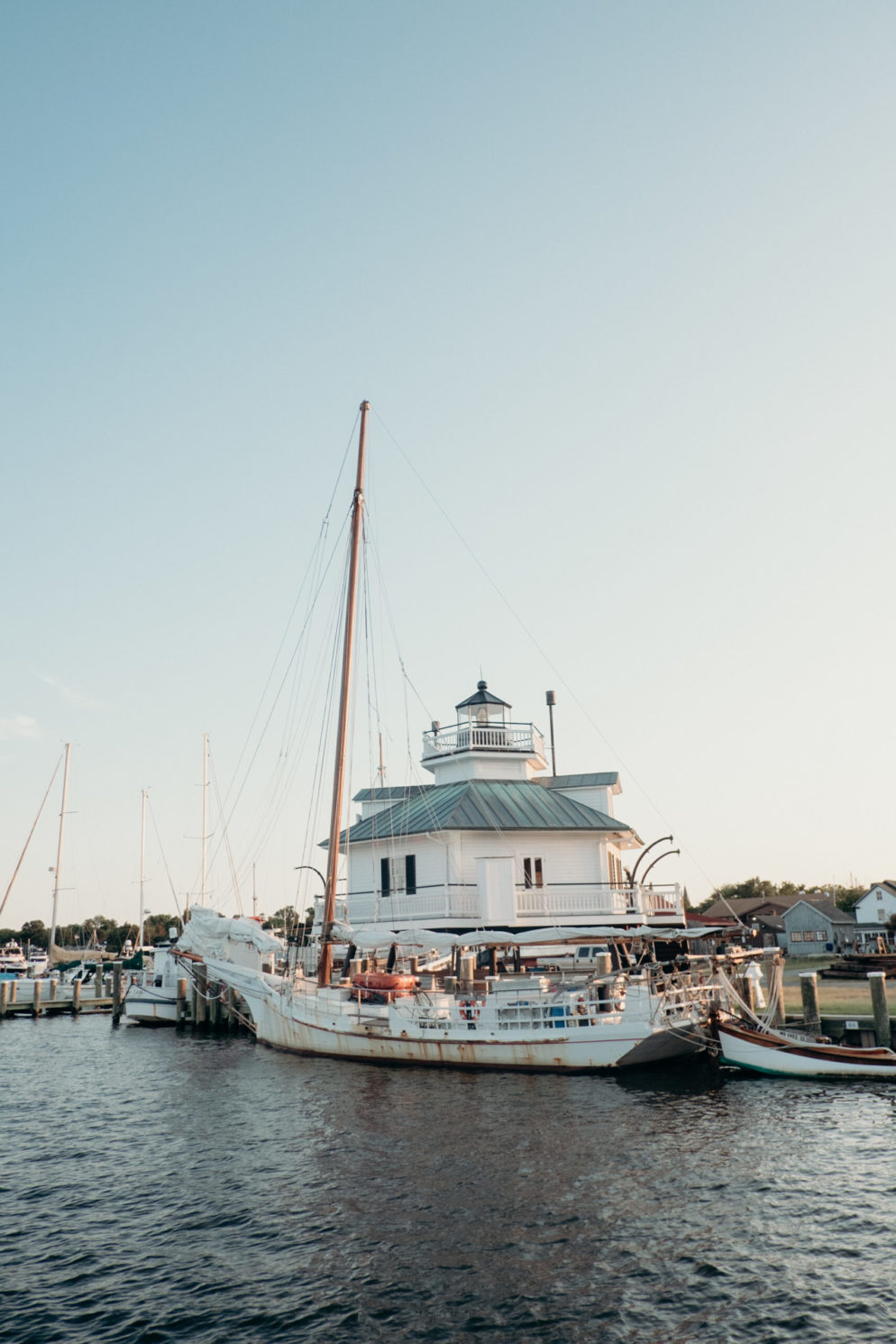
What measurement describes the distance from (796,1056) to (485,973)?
52.1ft

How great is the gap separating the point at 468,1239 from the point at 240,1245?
142 inches

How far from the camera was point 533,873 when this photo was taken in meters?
40.6

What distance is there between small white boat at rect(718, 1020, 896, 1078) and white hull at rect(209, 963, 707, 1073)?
5.40 ft

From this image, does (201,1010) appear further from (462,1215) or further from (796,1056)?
(462,1215)

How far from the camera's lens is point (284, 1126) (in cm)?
2144

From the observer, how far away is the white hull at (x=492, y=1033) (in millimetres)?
26625

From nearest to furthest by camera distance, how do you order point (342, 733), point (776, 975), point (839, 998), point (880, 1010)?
1. point (880, 1010)
2. point (776, 975)
3. point (839, 998)
4. point (342, 733)

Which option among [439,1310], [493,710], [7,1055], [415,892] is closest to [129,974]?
[7,1055]

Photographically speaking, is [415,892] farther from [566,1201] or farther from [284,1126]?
[566,1201]

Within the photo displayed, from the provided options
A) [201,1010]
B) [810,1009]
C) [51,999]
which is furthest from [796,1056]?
[51,999]

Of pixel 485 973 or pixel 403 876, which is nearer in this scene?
pixel 485 973

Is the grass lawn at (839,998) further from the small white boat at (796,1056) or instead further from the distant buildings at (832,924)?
the distant buildings at (832,924)

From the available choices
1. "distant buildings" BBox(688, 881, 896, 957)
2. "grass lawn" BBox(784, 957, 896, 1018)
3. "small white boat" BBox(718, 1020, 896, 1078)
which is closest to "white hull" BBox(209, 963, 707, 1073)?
"small white boat" BBox(718, 1020, 896, 1078)

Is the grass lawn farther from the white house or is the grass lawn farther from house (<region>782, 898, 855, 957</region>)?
house (<region>782, 898, 855, 957</region>)
